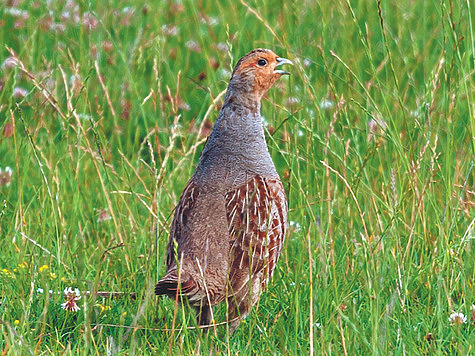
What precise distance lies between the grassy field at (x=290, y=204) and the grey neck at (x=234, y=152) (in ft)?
0.42

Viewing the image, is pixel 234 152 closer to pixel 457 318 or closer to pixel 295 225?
pixel 295 225

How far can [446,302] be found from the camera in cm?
389

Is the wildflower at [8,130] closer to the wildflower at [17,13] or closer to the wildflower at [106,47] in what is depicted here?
the wildflower at [106,47]

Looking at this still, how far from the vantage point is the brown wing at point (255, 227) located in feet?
12.9

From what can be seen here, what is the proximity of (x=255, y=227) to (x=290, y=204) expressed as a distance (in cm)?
111

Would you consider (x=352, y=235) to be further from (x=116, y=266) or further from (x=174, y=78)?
(x=174, y=78)

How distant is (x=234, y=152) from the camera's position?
161 inches

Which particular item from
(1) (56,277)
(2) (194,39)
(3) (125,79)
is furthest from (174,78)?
(1) (56,277)

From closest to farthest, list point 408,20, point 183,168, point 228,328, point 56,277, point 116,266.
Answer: point 228,328 → point 56,277 → point 116,266 → point 183,168 → point 408,20


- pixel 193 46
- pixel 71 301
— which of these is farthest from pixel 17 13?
pixel 71 301

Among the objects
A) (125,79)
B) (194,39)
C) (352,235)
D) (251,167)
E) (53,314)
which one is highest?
(194,39)

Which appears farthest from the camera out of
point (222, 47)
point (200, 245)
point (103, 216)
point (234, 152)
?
point (222, 47)

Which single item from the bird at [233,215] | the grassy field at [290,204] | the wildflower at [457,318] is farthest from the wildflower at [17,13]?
the wildflower at [457,318]

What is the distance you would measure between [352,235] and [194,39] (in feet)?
10.9
